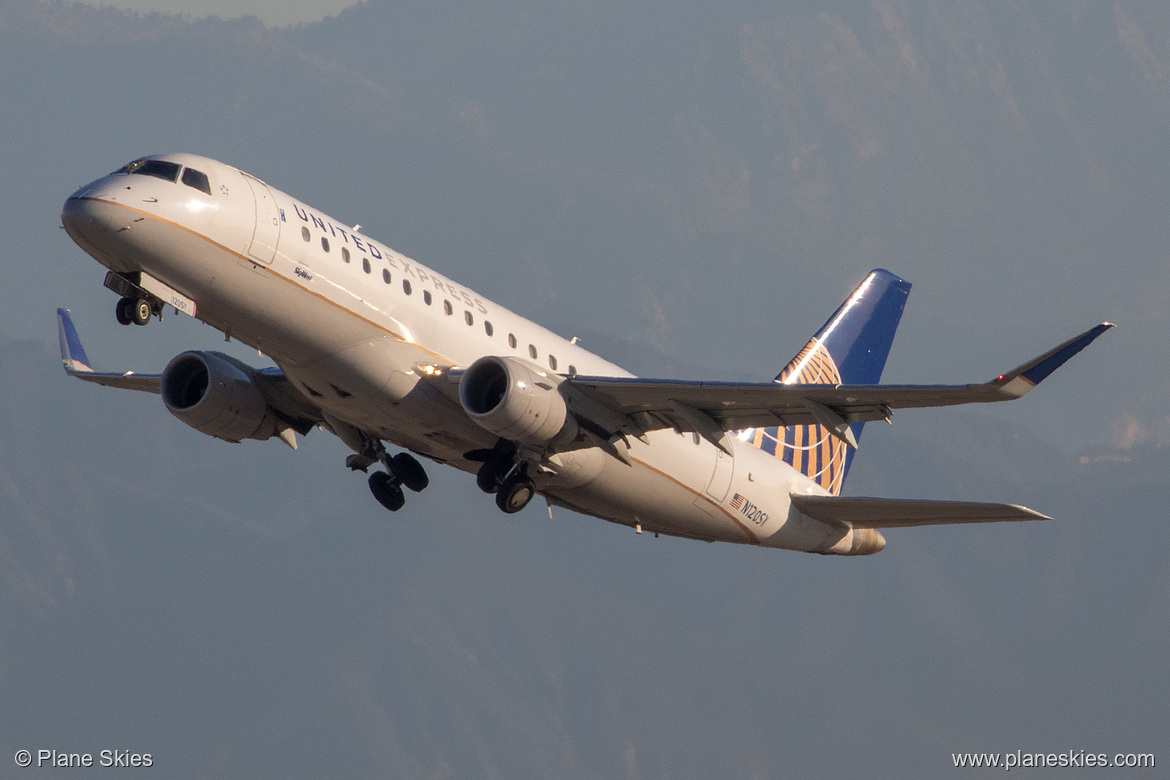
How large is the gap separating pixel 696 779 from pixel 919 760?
1857 inches

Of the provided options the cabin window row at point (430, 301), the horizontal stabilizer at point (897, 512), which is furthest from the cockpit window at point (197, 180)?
the horizontal stabilizer at point (897, 512)

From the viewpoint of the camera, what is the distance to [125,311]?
2736 cm

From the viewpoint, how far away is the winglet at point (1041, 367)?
23000 mm

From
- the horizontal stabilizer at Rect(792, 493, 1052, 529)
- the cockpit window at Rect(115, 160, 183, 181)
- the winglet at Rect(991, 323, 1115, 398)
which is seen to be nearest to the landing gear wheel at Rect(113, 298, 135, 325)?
the cockpit window at Rect(115, 160, 183, 181)

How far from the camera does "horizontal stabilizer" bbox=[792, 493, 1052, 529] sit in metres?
29.8

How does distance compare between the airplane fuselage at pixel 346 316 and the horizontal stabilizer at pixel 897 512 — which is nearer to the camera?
the airplane fuselage at pixel 346 316

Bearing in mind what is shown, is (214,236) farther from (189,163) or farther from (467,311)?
(467,311)

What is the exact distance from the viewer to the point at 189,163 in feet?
91.9

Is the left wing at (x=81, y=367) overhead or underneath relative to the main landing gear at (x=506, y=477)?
overhead

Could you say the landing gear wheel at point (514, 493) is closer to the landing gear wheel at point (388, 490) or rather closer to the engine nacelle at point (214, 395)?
the landing gear wheel at point (388, 490)

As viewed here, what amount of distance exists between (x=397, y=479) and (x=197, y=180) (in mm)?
9466

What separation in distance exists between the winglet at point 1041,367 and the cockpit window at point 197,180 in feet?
46.6

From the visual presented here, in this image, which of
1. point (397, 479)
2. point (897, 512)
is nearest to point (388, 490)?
A: point (397, 479)

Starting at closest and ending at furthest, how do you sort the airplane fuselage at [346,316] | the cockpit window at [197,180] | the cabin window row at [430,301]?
the airplane fuselage at [346,316], the cockpit window at [197,180], the cabin window row at [430,301]
